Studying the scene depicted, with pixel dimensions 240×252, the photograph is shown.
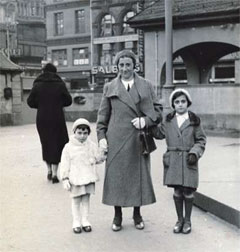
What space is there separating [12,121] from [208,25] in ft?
33.6

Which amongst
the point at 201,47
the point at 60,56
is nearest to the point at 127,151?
the point at 201,47

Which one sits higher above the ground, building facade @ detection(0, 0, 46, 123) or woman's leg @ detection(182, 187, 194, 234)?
building facade @ detection(0, 0, 46, 123)

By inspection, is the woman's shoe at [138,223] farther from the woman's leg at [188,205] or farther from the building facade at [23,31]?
the building facade at [23,31]

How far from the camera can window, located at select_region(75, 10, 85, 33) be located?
50.4 meters

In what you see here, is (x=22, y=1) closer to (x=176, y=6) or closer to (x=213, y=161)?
(x=176, y=6)

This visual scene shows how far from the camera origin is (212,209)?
606 centimetres

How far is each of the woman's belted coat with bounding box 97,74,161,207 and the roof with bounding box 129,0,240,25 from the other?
36.1ft

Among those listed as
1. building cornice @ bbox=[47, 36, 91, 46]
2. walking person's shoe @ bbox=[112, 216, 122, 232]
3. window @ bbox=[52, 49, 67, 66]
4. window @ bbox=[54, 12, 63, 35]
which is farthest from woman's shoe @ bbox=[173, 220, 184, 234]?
window @ bbox=[54, 12, 63, 35]

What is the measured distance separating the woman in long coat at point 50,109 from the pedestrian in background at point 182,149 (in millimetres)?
3489

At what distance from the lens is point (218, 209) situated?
591 centimetres

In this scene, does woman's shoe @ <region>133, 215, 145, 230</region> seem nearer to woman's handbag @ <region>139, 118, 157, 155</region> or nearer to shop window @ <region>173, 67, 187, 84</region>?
woman's handbag @ <region>139, 118, 157, 155</region>

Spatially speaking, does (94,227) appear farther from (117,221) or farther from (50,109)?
(50,109)

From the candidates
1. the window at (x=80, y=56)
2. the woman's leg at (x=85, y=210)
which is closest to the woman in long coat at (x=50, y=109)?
the woman's leg at (x=85, y=210)

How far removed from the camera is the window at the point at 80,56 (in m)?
49.7
